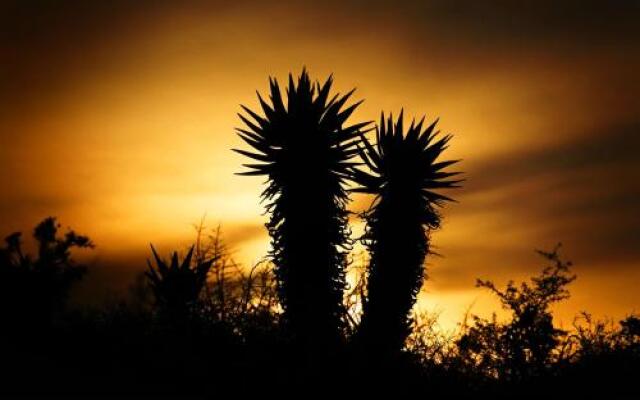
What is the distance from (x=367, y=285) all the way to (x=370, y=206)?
55.9 inches

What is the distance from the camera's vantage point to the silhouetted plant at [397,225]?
1401 centimetres

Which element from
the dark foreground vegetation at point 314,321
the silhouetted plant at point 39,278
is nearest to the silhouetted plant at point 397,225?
the dark foreground vegetation at point 314,321

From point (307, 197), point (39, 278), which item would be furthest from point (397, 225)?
point (39, 278)

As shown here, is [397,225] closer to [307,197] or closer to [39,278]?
[307,197]

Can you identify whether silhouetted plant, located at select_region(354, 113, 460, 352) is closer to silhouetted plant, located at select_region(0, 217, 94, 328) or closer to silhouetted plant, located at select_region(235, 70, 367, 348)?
silhouetted plant, located at select_region(235, 70, 367, 348)

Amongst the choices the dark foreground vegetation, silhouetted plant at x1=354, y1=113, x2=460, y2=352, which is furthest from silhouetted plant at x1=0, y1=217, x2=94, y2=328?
silhouetted plant at x1=354, y1=113, x2=460, y2=352

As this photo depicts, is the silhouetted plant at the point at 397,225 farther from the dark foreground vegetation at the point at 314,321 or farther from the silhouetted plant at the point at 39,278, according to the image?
the silhouetted plant at the point at 39,278

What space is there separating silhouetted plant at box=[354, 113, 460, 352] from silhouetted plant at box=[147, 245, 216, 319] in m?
2.82

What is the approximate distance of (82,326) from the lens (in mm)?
13484

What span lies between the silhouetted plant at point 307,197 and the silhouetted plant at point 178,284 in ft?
4.25

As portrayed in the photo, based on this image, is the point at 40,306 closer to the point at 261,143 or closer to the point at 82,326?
the point at 82,326

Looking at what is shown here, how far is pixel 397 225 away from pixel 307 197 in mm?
1640

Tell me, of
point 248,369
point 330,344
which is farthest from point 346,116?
point 248,369

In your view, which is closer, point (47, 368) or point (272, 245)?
point (47, 368)
